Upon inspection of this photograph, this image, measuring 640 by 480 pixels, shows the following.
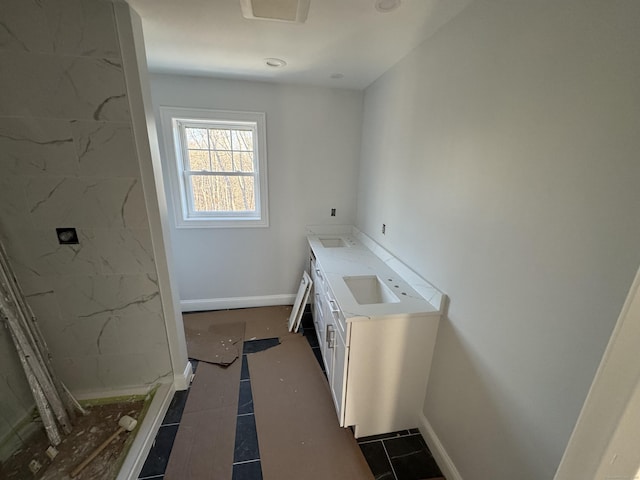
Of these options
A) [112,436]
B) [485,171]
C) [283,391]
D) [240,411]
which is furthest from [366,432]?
[485,171]

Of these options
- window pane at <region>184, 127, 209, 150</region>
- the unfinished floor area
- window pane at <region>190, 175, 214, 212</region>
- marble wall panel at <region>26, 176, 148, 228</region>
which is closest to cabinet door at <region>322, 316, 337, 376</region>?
the unfinished floor area

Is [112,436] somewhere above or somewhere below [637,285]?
below

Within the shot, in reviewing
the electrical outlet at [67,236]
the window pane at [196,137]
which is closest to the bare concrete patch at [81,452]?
the electrical outlet at [67,236]

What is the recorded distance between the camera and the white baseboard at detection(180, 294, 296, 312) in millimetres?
3109

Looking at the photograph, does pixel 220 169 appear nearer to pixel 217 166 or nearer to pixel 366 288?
pixel 217 166

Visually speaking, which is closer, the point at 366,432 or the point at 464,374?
the point at 464,374

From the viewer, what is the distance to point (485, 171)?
49.4 inches

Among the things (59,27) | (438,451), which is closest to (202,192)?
(59,27)

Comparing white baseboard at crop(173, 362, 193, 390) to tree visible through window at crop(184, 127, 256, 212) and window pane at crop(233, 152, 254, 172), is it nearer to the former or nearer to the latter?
tree visible through window at crop(184, 127, 256, 212)

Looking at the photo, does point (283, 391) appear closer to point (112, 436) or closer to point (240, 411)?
point (240, 411)

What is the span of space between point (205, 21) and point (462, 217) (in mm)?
1865

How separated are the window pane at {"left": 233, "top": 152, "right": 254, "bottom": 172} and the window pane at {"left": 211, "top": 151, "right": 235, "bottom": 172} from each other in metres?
0.05

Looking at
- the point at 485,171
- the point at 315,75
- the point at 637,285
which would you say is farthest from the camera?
the point at 315,75

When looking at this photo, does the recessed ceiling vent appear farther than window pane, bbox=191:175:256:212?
No
